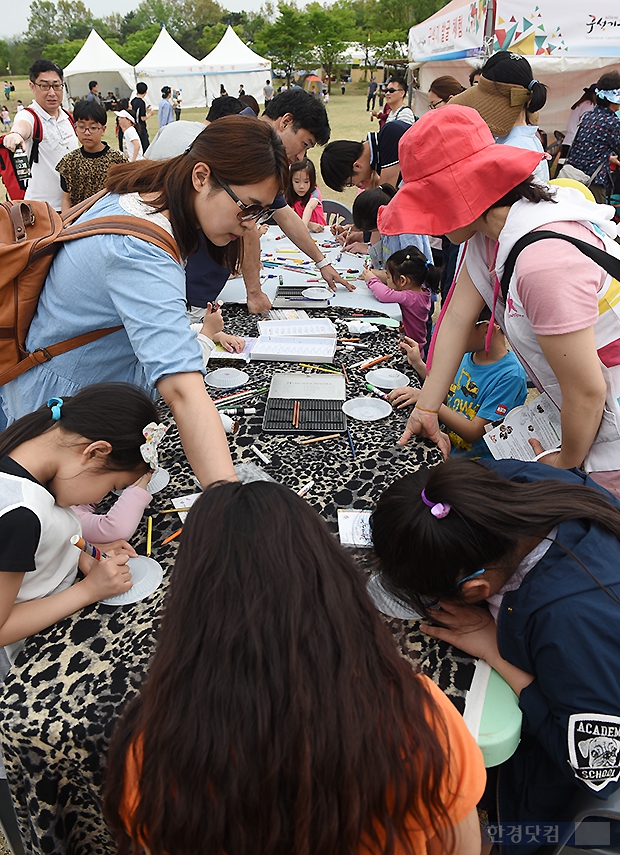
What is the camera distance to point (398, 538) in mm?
1098

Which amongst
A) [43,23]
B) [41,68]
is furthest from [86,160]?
[43,23]

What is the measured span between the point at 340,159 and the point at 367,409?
2492 millimetres

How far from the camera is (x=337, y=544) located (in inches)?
30.9

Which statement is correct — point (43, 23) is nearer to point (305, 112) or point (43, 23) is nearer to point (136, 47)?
point (136, 47)

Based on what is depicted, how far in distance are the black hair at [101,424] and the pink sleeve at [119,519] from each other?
0.12 m

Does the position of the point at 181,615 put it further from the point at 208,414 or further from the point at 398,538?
the point at 208,414

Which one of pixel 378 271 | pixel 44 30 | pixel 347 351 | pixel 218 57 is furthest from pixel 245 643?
pixel 44 30

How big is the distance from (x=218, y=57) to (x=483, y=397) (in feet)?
91.5

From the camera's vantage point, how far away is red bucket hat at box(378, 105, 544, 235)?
138 cm

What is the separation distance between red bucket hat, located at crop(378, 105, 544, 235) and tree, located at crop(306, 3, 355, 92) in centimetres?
4334

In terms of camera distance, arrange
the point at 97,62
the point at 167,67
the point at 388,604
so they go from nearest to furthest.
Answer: the point at 388,604 < the point at 97,62 < the point at 167,67

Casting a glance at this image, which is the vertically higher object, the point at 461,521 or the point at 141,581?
the point at 461,521

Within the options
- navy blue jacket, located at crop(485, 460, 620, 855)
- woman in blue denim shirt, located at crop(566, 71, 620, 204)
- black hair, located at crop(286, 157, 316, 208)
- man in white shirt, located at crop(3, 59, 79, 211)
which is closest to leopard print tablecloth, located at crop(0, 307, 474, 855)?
navy blue jacket, located at crop(485, 460, 620, 855)

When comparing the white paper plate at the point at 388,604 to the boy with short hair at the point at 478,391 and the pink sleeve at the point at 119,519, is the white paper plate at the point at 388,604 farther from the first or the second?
the boy with short hair at the point at 478,391
